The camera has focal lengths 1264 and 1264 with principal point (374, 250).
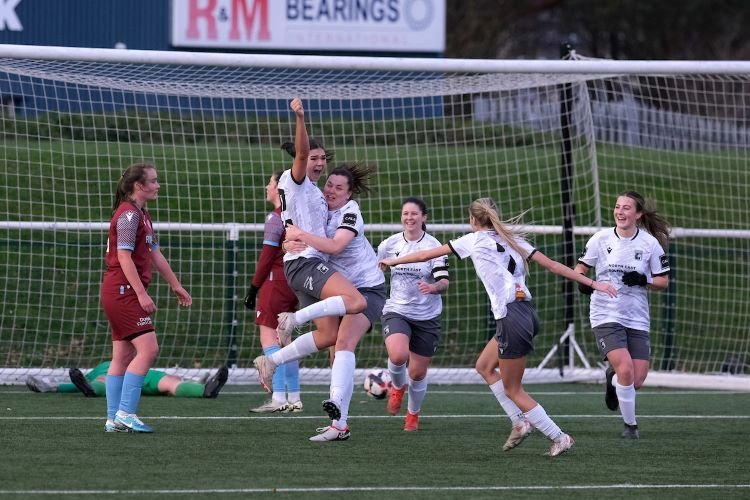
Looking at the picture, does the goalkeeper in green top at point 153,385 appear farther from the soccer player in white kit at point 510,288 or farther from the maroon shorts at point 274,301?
the soccer player in white kit at point 510,288

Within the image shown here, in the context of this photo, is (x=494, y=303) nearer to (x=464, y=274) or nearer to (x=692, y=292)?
(x=464, y=274)

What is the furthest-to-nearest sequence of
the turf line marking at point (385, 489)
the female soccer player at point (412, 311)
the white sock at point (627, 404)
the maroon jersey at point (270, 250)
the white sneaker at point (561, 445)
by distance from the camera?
1. the maroon jersey at point (270, 250)
2. the female soccer player at point (412, 311)
3. the white sock at point (627, 404)
4. the white sneaker at point (561, 445)
5. the turf line marking at point (385, 489)

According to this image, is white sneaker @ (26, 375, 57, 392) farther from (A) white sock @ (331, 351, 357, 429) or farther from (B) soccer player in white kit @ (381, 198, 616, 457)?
(B) soccer player in white kit @ (381, 198, 616, 457)

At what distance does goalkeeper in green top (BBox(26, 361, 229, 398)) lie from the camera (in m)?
10.8

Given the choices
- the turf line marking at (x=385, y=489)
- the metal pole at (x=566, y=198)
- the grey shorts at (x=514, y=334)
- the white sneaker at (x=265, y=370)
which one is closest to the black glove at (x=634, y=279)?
the grey shorts at (x=514, y=334)

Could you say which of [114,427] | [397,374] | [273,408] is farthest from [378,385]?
[114,427]

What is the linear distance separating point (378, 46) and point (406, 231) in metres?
13.7

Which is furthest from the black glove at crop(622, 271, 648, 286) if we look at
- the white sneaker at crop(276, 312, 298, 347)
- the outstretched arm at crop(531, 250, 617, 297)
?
the white sneaker at crop(276, 312, 298, 347)

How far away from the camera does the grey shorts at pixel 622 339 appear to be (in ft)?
29.6

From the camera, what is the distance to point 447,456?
7773 mm

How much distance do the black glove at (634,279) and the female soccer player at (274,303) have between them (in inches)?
108

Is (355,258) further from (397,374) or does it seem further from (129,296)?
(129,296)

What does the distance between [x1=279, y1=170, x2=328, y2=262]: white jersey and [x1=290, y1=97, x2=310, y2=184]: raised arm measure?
0.09m

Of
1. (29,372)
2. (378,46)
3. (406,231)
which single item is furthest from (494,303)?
(378,46)
